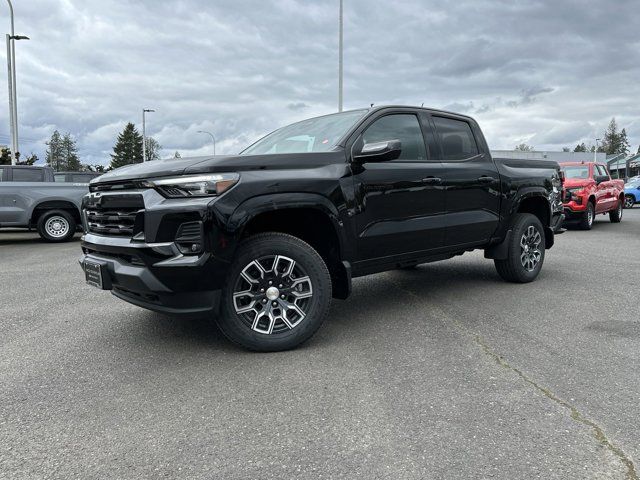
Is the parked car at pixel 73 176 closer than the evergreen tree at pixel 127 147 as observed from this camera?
Yes

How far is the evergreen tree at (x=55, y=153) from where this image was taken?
371ft

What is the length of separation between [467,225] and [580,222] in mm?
9397

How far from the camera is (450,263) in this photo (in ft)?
24.7

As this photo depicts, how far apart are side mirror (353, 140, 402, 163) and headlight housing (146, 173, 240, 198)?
1.18 m

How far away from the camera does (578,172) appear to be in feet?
44.1

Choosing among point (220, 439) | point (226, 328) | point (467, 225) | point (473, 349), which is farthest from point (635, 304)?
point (220, 439)

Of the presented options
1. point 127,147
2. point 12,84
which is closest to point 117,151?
point 127,147

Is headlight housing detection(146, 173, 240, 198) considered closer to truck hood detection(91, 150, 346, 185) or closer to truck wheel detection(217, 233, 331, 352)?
truck hood detection(91, 150, 346, 185)

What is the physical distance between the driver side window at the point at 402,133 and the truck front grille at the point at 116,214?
Answer: 190 centimetres

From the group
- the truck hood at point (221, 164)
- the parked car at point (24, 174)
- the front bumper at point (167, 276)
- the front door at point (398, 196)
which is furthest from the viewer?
the parked car at point (24, 174)

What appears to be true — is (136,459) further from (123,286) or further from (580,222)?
(580,222)

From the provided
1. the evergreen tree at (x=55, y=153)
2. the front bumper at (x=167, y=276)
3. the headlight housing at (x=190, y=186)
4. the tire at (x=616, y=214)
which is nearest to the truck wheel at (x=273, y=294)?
the front bumper at (x=167, y=276)

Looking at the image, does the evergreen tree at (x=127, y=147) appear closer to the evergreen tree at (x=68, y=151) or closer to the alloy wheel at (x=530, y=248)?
the evergreen tree at (x=68, y=151)

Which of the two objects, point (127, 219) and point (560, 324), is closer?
point (127, 219)
